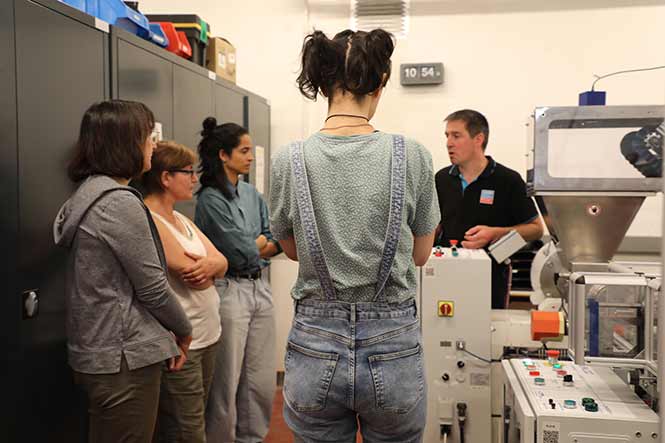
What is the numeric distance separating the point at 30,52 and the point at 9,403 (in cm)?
94

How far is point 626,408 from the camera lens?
1604 mm

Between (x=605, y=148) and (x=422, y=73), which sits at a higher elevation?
(x=422, y=73)

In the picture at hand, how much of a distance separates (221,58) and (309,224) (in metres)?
2.36

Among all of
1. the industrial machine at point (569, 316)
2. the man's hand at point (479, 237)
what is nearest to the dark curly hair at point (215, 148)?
the industrial machine at point (569, 316)

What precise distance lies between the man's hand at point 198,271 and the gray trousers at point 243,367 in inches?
16.6

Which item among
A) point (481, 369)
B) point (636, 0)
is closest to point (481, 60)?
point (636, 0)

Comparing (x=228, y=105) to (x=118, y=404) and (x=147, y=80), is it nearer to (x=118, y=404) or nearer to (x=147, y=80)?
(x=147, y=80)

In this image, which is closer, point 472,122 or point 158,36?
point 158,36

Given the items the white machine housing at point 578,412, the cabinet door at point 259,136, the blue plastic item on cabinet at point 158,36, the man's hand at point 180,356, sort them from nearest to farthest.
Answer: the white machine housing at point 578,412 → the man's hand at point 180,356 → the blue plastic item on cabinet at point 158,36 → the cabinet door at point 259,136

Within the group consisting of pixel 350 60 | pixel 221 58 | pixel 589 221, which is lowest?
pixel 589 221

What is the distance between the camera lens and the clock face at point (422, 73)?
3.97 m

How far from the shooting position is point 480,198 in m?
3.14

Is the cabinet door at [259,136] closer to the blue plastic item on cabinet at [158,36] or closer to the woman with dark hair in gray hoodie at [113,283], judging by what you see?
the blue plastic item on cabinet at [158,36]

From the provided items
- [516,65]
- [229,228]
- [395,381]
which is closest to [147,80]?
[229,228]
